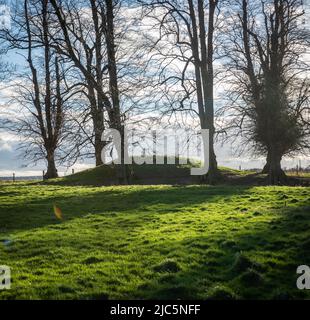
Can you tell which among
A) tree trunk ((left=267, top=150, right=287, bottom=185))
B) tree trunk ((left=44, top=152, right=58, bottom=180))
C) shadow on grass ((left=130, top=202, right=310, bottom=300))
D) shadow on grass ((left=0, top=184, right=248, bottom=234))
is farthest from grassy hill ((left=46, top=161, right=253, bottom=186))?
shadow on grass ((left=130, top=202, right=310, bottom=300))

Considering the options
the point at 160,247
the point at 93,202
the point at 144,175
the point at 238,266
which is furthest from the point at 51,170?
the point at 238,266

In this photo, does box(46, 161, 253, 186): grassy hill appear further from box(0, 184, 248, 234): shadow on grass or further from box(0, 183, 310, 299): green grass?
box(0, 183, 310, 299): green grass

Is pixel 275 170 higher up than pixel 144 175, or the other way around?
pixel 275 170

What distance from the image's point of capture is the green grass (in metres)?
9.85

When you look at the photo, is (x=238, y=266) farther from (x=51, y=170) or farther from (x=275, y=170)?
(x=51, y=170)

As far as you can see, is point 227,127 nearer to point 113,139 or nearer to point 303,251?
point 113,139

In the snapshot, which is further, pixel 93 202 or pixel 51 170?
pixel 51 170

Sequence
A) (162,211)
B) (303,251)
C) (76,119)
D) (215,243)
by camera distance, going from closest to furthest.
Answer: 1. (303,251)
2. (215,243)
3. (162,211)
4. (76,119)

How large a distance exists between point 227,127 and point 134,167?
909cm

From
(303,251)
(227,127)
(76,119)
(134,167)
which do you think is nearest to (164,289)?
(303,251)

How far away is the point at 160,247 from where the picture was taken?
12.7 m

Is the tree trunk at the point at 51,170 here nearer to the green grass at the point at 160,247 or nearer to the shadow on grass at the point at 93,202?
the shadow on grass at the point at 93,202
